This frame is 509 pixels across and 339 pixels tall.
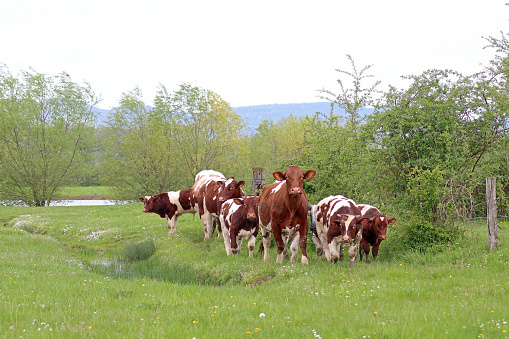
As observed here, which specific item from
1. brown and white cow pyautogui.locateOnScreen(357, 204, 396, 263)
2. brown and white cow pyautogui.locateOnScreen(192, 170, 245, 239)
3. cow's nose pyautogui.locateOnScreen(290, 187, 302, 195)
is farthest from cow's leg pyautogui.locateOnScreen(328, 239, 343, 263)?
brown and white cow pyautogui.locateOnScreen(192, 170, 245, 239)

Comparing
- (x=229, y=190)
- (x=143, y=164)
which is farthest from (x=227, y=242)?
(x=143, y=164)

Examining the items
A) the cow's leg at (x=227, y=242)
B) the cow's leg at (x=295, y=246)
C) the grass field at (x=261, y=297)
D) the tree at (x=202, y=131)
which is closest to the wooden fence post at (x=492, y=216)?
the grass field at (x=261, y=297)

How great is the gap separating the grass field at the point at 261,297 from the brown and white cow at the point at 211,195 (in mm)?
2523

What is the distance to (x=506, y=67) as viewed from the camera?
1448 cm

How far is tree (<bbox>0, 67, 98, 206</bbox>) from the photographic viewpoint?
4091cm

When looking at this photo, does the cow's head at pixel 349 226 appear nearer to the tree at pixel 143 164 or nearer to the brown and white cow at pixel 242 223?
the brown and white cow at pixel 242 223

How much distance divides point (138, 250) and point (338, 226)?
7934 millimetres

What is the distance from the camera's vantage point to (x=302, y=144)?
1883 cm

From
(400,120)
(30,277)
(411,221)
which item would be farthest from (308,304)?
(400,120)

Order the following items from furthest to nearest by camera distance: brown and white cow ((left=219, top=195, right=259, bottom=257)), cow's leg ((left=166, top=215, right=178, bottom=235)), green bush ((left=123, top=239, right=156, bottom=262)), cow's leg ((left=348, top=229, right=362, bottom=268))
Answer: cow's leg ((left=166, top=215, right=178, bottom=235))
green bush ((left=123, top=239, right=156, bottom=262))
brown and white cow ((left=219, top=195, right=259, bottom=257))
cow's leg ((left=348, top=229, right=362, bottom=268))

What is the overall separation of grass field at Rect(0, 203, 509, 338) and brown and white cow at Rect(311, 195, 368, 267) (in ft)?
1.95

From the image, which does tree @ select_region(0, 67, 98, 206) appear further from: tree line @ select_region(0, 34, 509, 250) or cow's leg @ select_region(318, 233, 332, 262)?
cow's leg @ select_region(318, 233, 332, 262)

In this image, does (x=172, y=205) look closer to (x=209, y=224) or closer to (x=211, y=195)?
(x=209, y=224)

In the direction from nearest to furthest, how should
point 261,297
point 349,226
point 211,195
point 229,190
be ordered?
1. point 261,297
2. point 349,226
3. point 229,190
4. point 211,195
